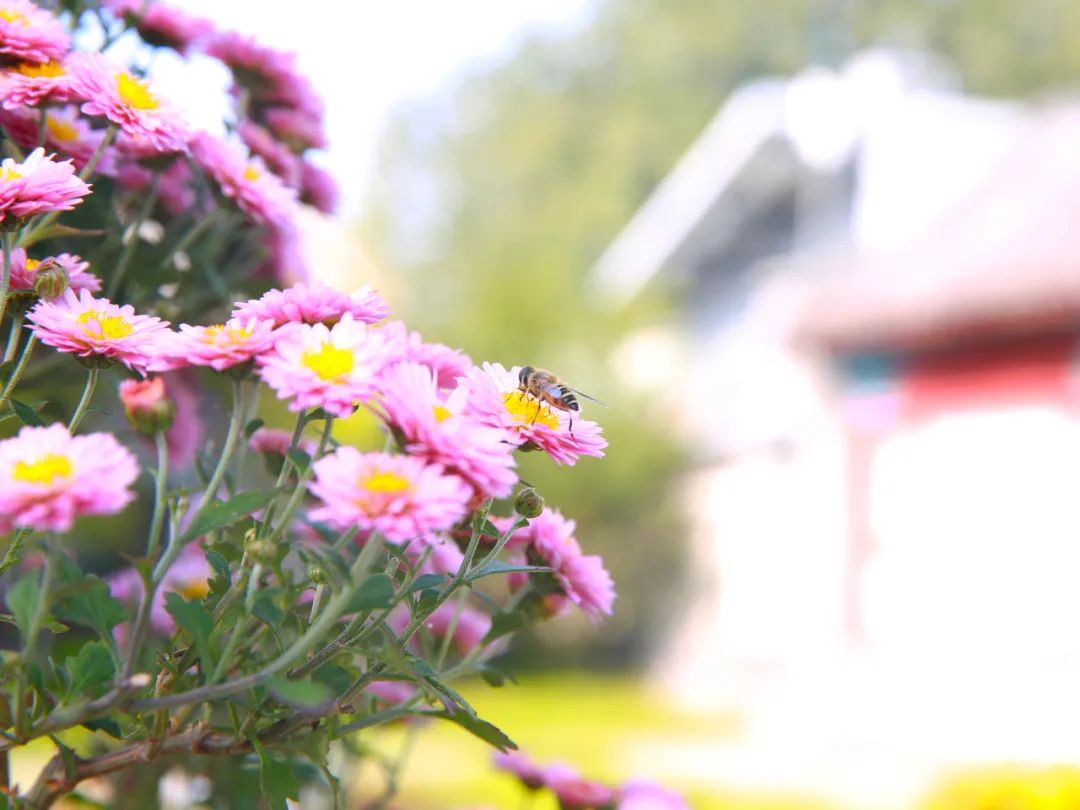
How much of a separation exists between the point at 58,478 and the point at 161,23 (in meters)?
1.06

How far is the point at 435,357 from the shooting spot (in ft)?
3.75

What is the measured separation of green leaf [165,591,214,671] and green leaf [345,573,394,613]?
15cm

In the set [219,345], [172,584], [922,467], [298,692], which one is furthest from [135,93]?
[922,467]

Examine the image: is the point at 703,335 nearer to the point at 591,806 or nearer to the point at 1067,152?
the point at 1067,152

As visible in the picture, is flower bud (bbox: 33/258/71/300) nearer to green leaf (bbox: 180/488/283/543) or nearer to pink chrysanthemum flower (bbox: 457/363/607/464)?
green leaf (bbox: 180/488/283/543)

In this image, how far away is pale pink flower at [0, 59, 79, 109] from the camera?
1304 millimetres

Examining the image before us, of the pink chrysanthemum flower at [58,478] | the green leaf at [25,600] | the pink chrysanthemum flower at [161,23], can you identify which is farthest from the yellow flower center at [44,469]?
the pink chrysanthemum flower at [161,23]

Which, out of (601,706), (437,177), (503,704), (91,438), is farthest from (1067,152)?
(437,177)

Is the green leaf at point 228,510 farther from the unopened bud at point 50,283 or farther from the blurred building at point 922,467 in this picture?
the blurred building at point 922,467

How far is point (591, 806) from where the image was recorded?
5.34ft

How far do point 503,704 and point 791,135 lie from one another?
6444 millimetres

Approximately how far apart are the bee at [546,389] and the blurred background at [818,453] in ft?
1.94

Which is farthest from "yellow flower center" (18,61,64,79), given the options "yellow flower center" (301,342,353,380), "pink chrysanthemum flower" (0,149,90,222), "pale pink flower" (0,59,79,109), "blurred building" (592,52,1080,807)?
"blurred building" (592,52,1080,807)

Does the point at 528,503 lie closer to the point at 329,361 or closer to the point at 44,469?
the point at 329,361
